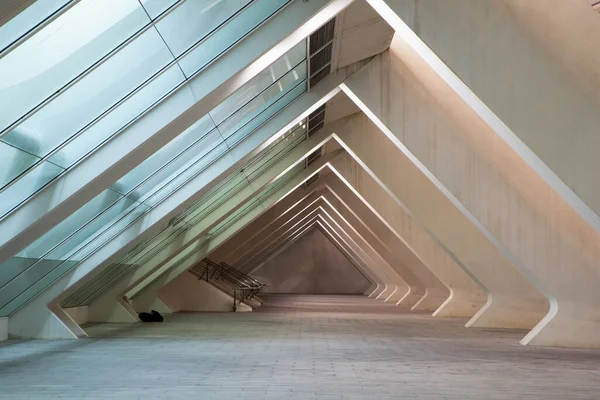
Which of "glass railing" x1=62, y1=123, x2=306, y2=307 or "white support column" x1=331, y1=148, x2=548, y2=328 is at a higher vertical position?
"glass railing" x1=62, y1=123, x2=306, y2=307

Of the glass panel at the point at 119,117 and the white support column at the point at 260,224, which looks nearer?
the glass panel at the point at 119,117

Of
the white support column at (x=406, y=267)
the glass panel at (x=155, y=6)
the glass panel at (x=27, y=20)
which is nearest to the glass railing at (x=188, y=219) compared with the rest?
the white support column at (x=406, y=267)

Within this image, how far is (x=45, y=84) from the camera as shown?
27.0 feet

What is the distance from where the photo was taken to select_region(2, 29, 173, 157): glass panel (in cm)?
882

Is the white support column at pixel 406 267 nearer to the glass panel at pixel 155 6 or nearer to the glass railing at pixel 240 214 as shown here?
the glass railing at pixel 240 214

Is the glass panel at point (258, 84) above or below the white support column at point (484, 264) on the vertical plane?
above

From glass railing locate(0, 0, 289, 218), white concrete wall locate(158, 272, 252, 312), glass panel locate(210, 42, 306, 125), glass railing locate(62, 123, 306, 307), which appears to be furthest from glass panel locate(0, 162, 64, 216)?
white concrete wall locate(158, 272, 252, 312)

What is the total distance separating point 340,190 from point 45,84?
25.3 metres

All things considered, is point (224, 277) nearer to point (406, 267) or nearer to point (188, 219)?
point (406, 267)

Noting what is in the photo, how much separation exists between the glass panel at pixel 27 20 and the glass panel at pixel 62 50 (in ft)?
1.47

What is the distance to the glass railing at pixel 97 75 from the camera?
7988 mm

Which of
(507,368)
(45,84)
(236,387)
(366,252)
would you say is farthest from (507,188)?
(366,252)

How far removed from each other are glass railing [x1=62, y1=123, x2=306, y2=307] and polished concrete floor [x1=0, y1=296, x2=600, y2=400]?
158 centimetres

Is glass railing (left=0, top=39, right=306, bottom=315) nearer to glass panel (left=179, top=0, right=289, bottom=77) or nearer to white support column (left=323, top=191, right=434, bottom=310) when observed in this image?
glass panel (left=179, top=0, right=289, bottom=77)
